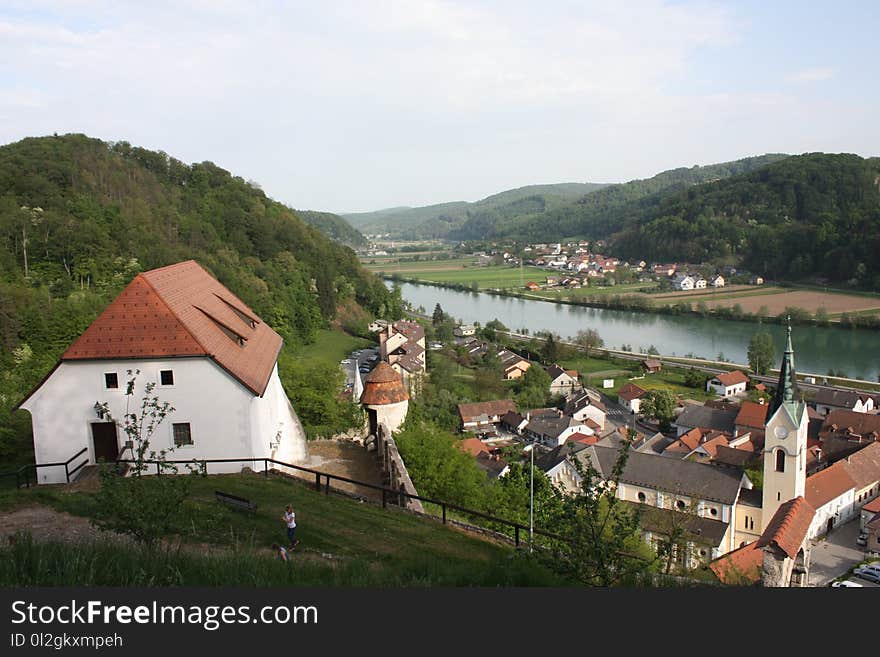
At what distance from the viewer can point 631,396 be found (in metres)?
51.4

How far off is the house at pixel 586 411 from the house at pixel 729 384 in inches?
419

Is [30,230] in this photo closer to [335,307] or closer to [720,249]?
[335,307]

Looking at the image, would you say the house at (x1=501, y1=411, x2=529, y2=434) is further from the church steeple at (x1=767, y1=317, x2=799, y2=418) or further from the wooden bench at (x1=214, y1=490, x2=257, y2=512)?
the wooden bench at (x1=214, y1=490, x2=257, y2=512)

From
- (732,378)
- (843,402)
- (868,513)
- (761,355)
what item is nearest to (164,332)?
(868,513)

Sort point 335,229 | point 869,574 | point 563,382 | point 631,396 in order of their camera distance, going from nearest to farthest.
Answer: point 869,574 → point 631,396 → point 563,382 → point 335,229

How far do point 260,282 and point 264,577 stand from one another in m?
51.2

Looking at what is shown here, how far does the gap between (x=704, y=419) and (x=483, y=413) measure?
14.1 meters

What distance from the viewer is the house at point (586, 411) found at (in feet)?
150

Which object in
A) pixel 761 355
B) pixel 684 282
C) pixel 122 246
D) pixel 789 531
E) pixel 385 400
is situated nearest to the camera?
pixel 385 400

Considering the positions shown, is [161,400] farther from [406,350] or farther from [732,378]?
[732,378]

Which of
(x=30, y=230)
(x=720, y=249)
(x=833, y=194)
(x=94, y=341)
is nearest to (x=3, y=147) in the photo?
(x=30, y=230)

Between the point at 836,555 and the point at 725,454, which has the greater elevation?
the point at 725,454

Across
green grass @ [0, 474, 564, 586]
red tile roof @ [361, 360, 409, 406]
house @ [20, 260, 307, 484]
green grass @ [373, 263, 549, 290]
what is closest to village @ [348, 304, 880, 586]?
red tile roof @ [361, 360, 409, 406]

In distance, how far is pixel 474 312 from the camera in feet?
310
